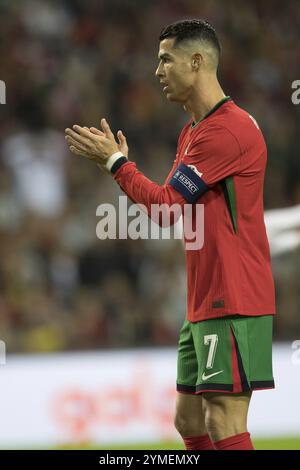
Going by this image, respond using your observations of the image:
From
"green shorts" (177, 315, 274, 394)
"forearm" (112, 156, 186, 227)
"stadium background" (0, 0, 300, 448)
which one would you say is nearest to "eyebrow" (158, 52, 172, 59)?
"forearm" (112, 156, 186, 227)

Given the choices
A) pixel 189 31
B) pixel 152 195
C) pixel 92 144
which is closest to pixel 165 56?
pixel 189 31

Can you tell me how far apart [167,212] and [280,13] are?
26.3 feet

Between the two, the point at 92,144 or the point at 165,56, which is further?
the point at 165,56

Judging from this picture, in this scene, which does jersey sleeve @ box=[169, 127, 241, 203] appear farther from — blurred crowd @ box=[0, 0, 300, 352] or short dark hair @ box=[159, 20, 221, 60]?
blurred crowd @ box=[0, 0, 300, 352]

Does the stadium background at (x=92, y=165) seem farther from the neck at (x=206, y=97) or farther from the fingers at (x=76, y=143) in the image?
the fingers at (x=76, y=143)

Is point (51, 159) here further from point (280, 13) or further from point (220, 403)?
point (220, 403)

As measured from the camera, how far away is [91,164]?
9609 millimetres

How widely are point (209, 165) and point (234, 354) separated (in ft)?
2.43

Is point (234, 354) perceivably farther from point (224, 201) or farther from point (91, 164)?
point (91, 164)

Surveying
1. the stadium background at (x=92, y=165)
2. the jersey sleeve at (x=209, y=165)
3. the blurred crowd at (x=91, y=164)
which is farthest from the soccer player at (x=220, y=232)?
the blurred crowd at (x=91, y=164)

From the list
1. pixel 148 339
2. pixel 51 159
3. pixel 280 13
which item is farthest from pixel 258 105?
pixel 148 339

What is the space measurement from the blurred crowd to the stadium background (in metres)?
0.01

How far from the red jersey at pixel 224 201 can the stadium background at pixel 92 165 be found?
3.61m

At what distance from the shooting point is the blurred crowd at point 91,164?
28.4 ft
